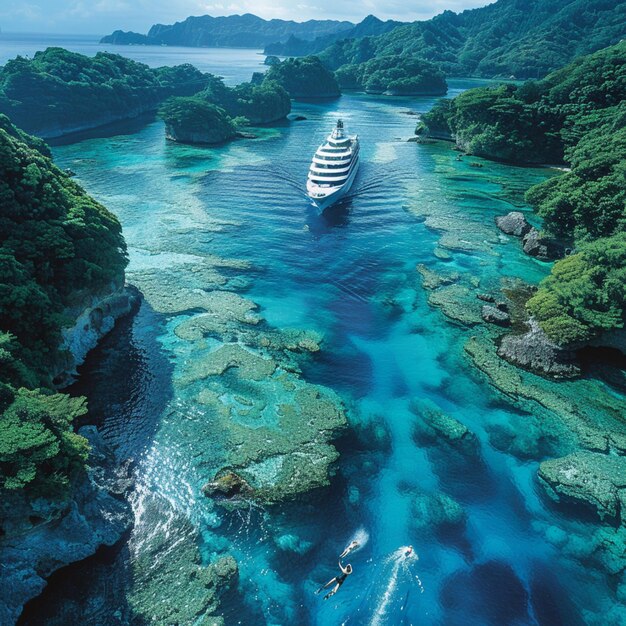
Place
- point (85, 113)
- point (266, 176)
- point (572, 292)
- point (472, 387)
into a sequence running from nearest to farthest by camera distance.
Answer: point (472, 387) → point (572, 292) → point (266, 176) → point (85, 113)

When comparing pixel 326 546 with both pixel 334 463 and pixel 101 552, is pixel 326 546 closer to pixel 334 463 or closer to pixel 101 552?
pixel 334 463

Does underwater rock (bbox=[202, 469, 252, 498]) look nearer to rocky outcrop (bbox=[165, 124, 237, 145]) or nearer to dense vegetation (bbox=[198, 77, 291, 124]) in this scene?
rocky outcrop (bbox=[165, 124, 237, 145])

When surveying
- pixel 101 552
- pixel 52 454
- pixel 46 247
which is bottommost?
pixel 101 552

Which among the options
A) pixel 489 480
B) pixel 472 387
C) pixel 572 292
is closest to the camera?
pixel 489 480

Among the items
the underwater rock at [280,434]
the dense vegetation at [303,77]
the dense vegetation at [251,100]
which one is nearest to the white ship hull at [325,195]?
the underwater rock at [280,434]

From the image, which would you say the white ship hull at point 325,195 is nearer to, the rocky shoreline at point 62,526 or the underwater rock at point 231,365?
the underwater rock at point 231,365

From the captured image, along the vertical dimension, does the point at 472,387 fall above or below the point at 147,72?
below

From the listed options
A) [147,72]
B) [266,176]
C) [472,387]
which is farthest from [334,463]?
[147,72]
